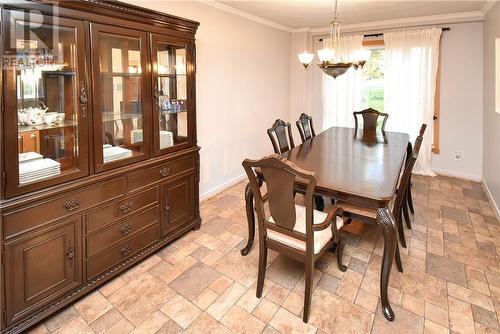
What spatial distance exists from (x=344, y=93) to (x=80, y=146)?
15.0ft

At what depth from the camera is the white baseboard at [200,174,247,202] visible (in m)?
3.95

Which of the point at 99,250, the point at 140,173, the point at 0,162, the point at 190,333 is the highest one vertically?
the point at 0,162

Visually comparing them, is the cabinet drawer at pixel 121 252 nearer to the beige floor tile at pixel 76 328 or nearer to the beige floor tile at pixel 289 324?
the beige floor tile at pixel 76 328

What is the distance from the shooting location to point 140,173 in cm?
237

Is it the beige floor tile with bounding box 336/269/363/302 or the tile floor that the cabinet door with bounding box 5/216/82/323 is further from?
the beige floor tile with bounding box 336/269/363/302

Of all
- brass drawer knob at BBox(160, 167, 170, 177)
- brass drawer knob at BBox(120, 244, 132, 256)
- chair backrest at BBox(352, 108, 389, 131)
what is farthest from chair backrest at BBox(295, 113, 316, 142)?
brass drawer knob at BBox(120, 244, 132, 256)

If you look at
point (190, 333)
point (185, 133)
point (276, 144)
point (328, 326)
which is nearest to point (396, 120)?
point (276, 144)

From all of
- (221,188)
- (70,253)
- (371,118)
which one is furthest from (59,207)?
(371,118)

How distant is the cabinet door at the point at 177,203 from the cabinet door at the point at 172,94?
33 centimetres

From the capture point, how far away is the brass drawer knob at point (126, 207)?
226 cm

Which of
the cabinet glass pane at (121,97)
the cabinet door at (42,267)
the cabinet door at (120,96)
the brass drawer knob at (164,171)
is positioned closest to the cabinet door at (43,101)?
the cabinet door at (120,96)

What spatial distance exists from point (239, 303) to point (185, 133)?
157 cm

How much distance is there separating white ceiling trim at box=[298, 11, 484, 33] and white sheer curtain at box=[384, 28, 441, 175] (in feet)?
0.40

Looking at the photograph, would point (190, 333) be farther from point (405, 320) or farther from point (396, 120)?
point (396, 120)
